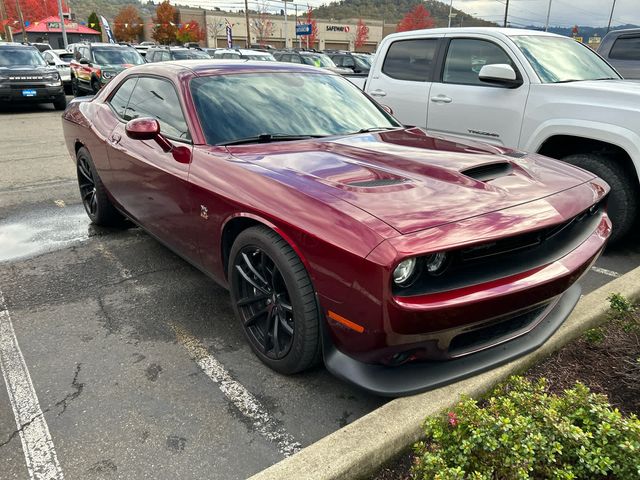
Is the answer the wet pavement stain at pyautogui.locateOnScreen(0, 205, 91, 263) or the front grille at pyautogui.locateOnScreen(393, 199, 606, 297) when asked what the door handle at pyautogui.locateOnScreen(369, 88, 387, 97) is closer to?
the wet pavement stain at pyautogui.locateOnScreen(0, 205, 91, 263)

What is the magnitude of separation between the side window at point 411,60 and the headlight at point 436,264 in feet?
13.3

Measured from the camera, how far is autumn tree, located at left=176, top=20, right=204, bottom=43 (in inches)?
2633

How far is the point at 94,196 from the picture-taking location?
4945 millimetres

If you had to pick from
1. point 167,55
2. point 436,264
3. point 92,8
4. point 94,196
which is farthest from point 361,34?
point 436,264

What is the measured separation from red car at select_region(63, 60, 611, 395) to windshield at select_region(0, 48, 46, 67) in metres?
12.7

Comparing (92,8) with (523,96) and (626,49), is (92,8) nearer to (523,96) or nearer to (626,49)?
(626,49)

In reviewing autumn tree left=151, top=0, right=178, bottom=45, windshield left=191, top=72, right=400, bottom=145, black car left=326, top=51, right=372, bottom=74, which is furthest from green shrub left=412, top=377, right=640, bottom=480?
autumn tree left=151, top=0, right=178, bottom=45

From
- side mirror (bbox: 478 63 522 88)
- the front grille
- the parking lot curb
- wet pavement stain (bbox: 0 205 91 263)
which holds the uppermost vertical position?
side mirror (bbox: 478 63 522 88)

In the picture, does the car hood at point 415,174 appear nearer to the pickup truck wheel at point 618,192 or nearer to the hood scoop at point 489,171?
the hood scoop at point 489,171

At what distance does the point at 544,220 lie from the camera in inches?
90.7

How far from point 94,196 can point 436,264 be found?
3883 millimetres

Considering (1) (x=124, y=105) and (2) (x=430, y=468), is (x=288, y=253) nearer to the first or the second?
(2) (x=430, y=468)

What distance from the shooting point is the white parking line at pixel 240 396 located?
2.32m

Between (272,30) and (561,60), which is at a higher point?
(272,30)
